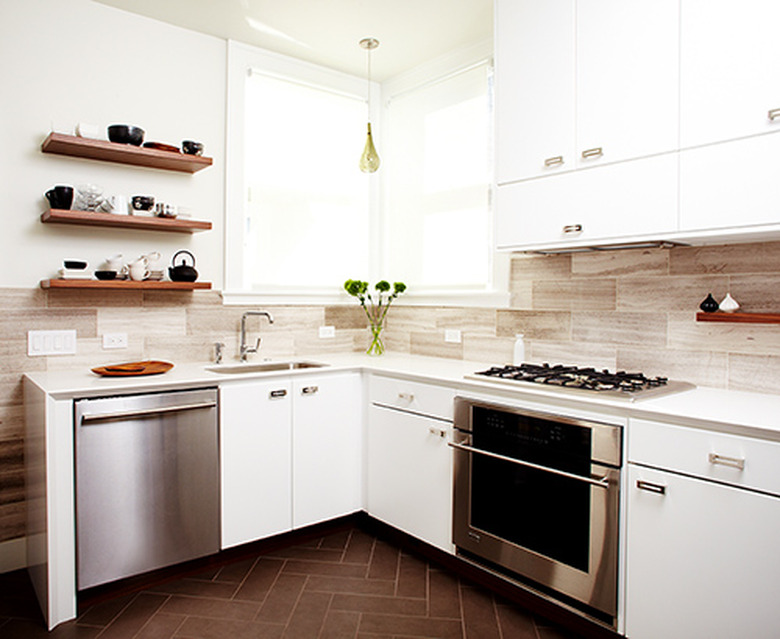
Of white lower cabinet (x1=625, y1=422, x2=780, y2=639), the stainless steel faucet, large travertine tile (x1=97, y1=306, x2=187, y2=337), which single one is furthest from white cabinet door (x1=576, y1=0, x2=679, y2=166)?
large travertine tile (x1=97, y1=306, x2=187, y2=337)

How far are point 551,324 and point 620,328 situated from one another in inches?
14.4

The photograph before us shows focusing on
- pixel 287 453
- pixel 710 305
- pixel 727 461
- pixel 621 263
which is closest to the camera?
pixel 727 461

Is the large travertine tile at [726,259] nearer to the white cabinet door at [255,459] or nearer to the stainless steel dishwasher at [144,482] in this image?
the white cabinet door at [255,459]

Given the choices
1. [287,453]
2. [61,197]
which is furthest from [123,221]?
[287,453]

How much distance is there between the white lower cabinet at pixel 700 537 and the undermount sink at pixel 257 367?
5.76 ft

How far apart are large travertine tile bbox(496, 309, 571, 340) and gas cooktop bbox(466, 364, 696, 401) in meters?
0.21

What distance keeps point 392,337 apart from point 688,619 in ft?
7.92

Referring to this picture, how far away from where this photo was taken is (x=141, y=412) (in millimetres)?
2293

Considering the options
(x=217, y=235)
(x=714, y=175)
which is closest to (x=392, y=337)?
(x=217, y=235)

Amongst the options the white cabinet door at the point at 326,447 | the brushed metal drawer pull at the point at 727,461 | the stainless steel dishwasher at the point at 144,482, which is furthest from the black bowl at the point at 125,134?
the brushed metal drawer pull at the point at 727,461

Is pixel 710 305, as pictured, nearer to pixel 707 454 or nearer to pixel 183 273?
pixel 707 454

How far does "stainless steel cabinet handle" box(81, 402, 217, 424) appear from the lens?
217cm

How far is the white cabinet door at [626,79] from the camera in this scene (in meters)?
1.97

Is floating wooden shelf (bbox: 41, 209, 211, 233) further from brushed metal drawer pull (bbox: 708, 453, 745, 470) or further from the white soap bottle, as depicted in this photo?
brushed metal drawer pull (bbox: 708, 453, 745, 470)
